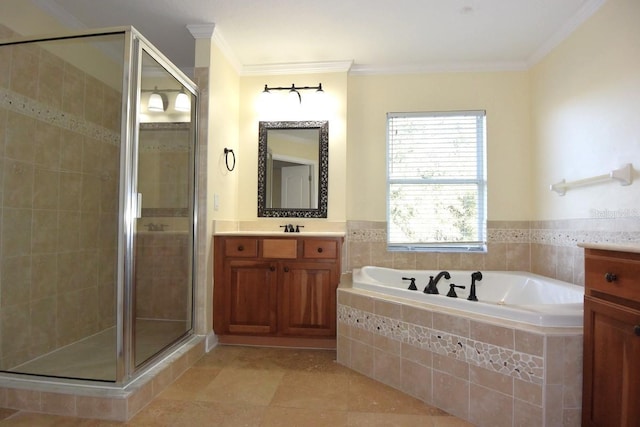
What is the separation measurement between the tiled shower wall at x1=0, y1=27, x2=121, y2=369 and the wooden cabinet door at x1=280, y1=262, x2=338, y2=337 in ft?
3.81

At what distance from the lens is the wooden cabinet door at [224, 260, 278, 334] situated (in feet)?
8.84

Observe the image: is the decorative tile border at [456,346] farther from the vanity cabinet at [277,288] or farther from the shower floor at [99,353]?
the shower floor at [99,353]

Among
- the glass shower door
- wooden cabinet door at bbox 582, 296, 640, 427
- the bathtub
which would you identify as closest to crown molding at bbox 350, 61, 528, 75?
the glass shower door

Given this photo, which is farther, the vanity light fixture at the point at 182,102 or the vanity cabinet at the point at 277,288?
the vanity cabinet at the point at 277,288

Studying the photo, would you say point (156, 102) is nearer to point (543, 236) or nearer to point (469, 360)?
point (469, 360)

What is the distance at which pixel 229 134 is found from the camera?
3.02 m

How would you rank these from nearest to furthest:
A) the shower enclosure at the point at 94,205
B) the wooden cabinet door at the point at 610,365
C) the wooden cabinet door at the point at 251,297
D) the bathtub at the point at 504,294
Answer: the wooden cabinet door at the point at 610,365, the bathtub at the point at 504,294, the shower enclosure at the point at 94,205, the wooden cabinet door at the point at 251,297

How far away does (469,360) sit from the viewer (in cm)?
175

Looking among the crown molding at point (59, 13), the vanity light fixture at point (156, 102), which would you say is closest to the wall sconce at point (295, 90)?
the vanity light fixture at point (156, 102)

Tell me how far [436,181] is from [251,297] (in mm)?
1901

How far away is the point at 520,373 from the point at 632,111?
1.59m

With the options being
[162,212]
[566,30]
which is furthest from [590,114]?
[162,212]

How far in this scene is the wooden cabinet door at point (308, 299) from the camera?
105 inches

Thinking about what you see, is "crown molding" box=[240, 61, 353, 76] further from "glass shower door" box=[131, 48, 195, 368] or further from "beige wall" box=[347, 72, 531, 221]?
"glass shower door" box=[131, 48, 195, 368]
